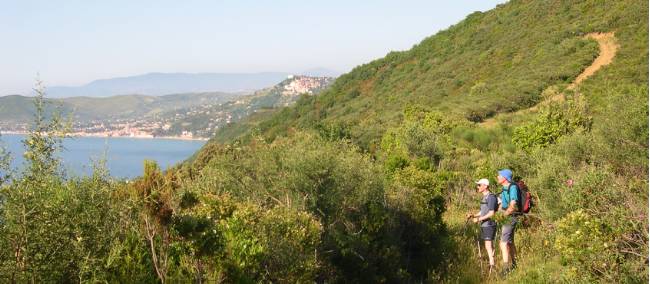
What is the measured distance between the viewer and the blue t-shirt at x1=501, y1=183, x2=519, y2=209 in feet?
29.7

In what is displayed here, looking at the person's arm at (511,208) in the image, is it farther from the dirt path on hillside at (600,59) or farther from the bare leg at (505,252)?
the dirt path on hillside at (600,59)

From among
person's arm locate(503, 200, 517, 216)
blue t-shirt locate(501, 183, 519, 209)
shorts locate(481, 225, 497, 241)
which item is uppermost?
blue t-shirt locate(501, 183, 519, 209)

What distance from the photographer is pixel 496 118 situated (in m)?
39.8

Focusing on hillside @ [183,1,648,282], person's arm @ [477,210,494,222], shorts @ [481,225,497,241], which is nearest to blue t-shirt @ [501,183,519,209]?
person's arm @ [477,210,494,222]

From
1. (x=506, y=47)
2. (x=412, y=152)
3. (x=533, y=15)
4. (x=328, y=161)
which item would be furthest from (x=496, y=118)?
(x=533, y=15)

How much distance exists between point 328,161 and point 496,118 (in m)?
32.3

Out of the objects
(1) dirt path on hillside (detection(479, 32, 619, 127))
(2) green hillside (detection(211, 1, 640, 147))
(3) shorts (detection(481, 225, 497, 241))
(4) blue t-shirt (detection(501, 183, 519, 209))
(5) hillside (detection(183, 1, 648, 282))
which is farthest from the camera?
(2) green hillside (detection(211, 1, 640, 147))

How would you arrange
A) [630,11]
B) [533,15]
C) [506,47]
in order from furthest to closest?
[533,15] < [506,47] < [630,11]

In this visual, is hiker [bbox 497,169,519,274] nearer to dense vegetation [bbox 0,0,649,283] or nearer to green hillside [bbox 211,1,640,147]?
dense vegetation [bbox 0,0,649,283]

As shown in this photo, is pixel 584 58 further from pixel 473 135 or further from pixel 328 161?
pixel 328 161

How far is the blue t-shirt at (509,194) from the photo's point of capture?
9.06m

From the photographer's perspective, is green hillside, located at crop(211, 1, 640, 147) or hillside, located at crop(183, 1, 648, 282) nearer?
hillside, located at crop(183, 1, 648, 282)

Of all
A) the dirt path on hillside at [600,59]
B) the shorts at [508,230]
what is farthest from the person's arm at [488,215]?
the dirt path on hillside at [600,59]

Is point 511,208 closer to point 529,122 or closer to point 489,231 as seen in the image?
point 489,231
